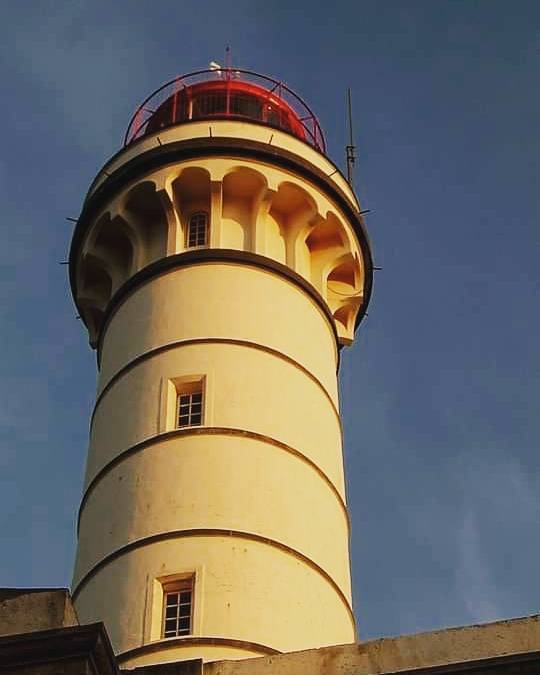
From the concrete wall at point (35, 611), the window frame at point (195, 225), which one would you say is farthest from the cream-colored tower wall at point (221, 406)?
the concrete wall at point (35, 611)

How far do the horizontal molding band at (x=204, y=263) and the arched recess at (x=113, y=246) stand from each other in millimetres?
881

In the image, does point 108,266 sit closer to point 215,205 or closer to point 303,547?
point 215,205

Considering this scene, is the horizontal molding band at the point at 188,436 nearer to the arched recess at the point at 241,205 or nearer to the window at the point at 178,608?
the window at the point at 178,608

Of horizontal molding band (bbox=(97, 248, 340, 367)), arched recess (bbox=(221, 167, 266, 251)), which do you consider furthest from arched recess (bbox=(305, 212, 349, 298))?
arched recess (bbox=(221, 167, 266, 251))

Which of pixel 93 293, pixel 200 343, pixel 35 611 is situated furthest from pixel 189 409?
pixel 35 611

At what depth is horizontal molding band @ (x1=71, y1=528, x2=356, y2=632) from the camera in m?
16.7

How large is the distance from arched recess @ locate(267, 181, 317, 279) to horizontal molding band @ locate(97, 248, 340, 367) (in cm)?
60

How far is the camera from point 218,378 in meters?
18.6

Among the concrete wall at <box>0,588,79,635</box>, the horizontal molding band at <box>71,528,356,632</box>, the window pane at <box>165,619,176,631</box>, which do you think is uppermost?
the horizontal molding band at <box>71,528,356,632</box>

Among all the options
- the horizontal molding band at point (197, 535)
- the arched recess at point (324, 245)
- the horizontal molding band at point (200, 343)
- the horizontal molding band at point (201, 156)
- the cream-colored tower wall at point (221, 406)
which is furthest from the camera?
the arched recess at point (324, 245)

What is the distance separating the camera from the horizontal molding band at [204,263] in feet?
67.2

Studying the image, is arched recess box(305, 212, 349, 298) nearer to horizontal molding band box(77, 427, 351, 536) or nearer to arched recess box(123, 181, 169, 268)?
arched recess box(123, 181, 169, 268)

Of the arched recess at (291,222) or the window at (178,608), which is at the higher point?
the arched recess at (291,222)

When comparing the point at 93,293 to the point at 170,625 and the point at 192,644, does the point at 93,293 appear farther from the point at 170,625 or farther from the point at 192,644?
the point at 192,644
